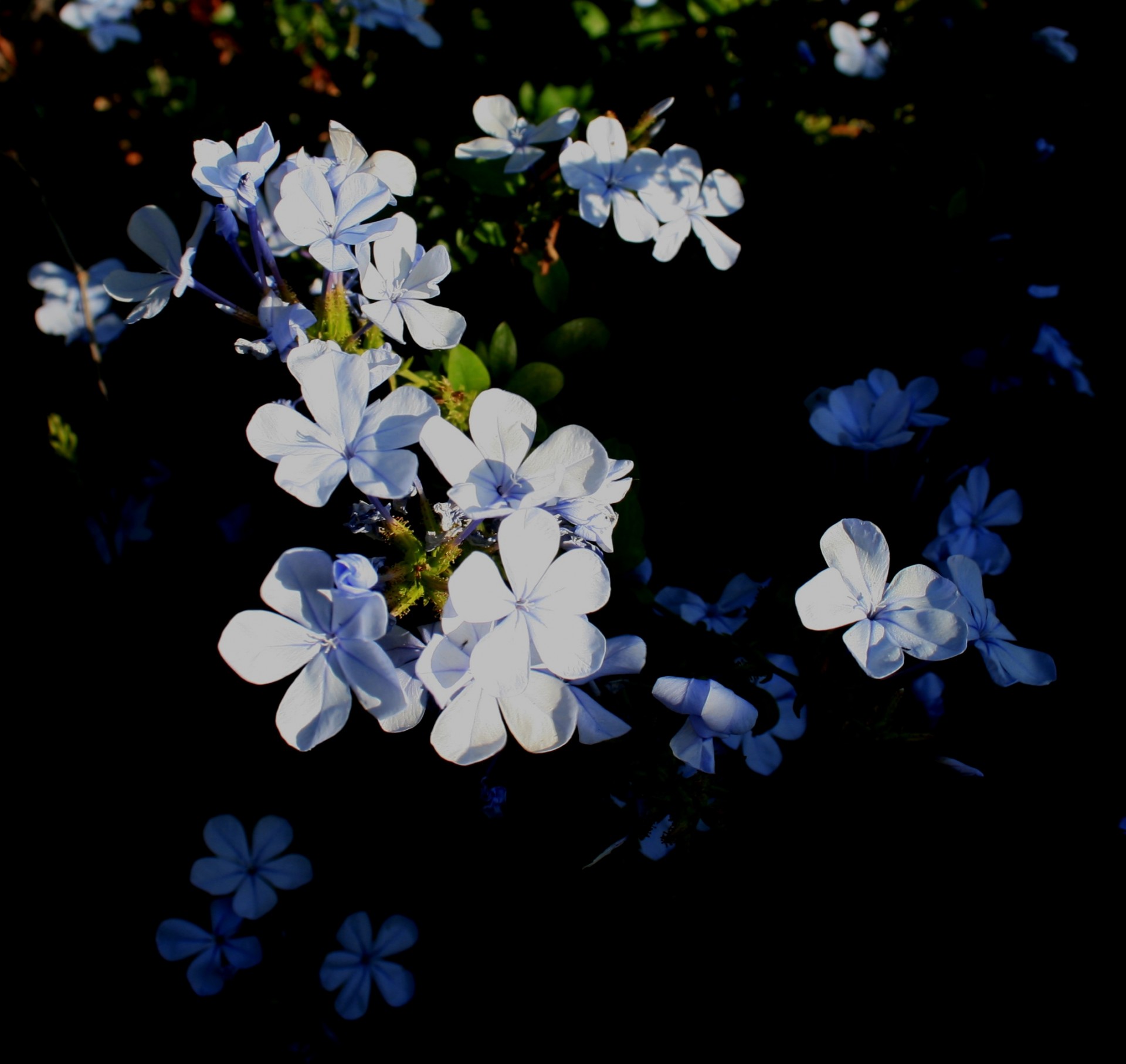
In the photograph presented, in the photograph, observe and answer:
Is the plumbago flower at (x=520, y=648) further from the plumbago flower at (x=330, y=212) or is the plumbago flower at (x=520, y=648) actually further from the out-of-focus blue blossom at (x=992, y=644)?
the out-of-focus blue blossom at (x=992, y=644)

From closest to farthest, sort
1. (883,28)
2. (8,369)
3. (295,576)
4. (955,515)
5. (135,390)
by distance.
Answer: (295,576)
(955,515)
(883,28)
(135,390)
(8,369)

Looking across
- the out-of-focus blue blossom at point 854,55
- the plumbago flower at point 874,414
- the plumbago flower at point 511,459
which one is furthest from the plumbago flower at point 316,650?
the out-of-focus blue blossom at point 854,55

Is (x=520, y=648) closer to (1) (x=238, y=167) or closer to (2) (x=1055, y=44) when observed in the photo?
(1) (x=238, y=167)

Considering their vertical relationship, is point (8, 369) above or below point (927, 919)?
above

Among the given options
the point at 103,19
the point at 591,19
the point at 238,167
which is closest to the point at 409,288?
the point at 238,167

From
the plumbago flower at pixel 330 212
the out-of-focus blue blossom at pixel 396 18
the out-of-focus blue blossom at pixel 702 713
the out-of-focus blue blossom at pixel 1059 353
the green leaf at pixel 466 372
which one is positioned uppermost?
the out-of-focus blue blossom at pixel 396 18

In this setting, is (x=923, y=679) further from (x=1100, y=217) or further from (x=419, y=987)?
(x=1100, y=217)

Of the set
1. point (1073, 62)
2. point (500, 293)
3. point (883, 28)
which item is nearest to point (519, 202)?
point (500, 293)
